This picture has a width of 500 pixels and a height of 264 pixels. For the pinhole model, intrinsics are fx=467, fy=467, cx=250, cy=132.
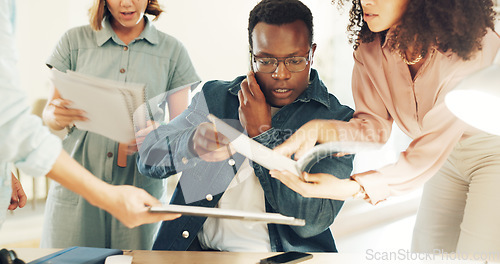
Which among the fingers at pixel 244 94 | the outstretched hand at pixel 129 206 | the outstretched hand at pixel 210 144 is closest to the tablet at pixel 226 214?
the outstretched hand at pixel 129 206

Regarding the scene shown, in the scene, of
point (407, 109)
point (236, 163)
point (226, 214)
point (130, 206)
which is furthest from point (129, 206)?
point (407, 109)

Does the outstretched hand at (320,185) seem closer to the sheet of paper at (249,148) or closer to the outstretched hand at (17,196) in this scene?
the sheet of paper at (249,148)

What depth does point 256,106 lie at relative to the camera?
906mm

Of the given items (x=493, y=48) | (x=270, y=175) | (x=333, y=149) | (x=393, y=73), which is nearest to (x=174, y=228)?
(x=270, y=175)

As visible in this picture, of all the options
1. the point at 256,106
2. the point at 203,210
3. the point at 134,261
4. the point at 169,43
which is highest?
the point at 169,43

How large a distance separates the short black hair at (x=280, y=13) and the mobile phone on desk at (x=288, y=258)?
40cm

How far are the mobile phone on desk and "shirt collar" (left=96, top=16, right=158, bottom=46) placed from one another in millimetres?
468

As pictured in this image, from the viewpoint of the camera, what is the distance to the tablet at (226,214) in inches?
30.1

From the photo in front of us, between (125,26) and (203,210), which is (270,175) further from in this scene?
(125,26)

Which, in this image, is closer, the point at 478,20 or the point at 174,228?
the point at 478,20

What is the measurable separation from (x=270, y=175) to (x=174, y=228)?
0.24 meters

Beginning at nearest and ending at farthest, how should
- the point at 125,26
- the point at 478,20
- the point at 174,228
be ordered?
the point at 478,20 → the point at 125,26 → the point at 174,228

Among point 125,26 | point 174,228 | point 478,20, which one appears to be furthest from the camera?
point 174,228

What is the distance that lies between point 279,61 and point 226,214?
11.5 inches
